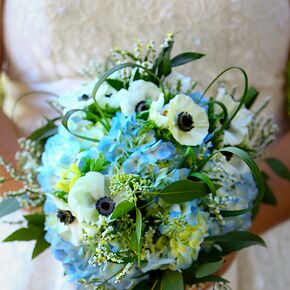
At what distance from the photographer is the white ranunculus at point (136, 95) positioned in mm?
732

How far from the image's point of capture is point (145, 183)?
668mm

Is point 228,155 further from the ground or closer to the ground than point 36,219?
further from the ground

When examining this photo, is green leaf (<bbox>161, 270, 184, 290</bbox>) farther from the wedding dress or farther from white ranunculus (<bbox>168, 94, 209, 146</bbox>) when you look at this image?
the wedding dress

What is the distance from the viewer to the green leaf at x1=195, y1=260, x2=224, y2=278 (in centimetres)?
72

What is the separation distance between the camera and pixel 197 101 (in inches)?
30.9

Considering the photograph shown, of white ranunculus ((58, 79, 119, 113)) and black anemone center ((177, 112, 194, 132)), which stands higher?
black anemone center ((177, 112, 194, 132))

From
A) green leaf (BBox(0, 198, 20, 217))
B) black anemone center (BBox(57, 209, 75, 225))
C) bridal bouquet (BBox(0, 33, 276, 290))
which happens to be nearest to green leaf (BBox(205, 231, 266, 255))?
bridal bouquet (BBox(0, 33, 276, 290))

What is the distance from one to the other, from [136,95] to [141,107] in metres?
0.02

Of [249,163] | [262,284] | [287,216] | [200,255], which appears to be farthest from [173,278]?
[287,216]

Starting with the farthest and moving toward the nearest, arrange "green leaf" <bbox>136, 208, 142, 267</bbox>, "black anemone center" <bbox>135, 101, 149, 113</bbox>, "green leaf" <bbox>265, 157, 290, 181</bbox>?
"green leaf" <bbox>265, 157, 290, 181</bbox> → "black anemone center" <bbox>135, 101, 149, 113</bbox> → "green leaf" <bbox>136, 208, 142, 267</bbox>

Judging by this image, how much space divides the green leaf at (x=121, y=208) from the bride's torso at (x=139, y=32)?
49 cm

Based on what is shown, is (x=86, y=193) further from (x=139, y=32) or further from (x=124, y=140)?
(x=139, y=32)

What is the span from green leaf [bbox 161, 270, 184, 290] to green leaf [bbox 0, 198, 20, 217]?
0.88 feet

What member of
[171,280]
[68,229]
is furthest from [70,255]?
[171,280]
